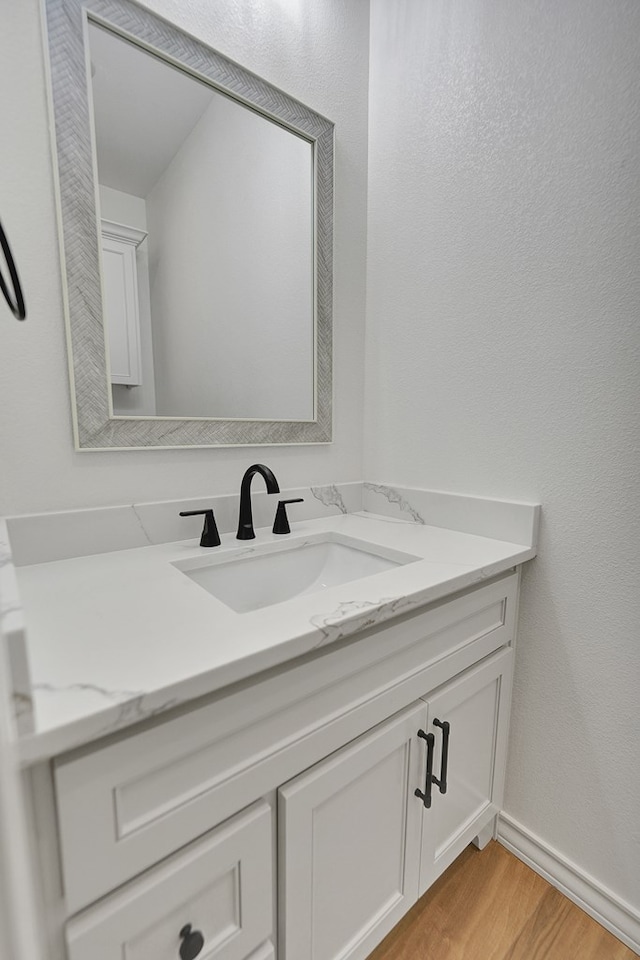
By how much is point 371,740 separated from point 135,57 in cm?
142

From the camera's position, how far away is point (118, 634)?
23.3 inches

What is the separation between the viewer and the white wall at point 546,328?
88cm

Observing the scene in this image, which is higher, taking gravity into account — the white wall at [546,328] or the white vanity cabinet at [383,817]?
the white wall at [546,328]

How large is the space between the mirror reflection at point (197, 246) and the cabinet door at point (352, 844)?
809 millimetres

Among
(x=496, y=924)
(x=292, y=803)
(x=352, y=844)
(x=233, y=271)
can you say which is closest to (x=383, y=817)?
(x=352, y=844)

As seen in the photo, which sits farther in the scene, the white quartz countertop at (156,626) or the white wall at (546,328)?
the white wall at (546,328)

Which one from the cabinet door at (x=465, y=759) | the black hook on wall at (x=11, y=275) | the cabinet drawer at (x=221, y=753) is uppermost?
the black hook on wall at (x=11, y=275)

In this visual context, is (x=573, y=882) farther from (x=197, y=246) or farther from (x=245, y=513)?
(x=197, y=246)

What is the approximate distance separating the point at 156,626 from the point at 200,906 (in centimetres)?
36

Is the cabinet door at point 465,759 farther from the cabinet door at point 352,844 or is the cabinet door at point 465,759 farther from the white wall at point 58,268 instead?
Answer: the white wall at point 58,268

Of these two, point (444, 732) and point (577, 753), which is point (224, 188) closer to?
point (444, 732)

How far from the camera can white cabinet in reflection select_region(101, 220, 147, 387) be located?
94cm

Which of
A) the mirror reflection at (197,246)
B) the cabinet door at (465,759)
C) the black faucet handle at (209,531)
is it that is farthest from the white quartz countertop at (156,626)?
the mirror reflection at (197,246)

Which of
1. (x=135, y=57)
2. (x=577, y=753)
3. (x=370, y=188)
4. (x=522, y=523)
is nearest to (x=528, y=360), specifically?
(x=522, y=523)
